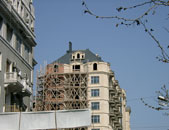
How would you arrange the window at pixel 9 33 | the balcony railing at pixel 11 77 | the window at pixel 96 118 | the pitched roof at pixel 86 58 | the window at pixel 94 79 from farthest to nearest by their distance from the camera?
the pitched roof at pixel 86 58
the window at pixel 94 79
the window at pixel 96 118
the window at pixel 9 33
the balcony railing at pixel 11 77

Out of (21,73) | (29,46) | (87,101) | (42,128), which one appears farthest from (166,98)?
(87,101)

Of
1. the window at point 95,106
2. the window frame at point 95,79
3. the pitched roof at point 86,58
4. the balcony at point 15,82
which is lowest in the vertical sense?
the balcony at point 15,82

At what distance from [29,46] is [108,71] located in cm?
4085

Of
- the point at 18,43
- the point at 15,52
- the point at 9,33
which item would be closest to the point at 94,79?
the point at 18,43

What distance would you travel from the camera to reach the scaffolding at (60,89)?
74.6 metres

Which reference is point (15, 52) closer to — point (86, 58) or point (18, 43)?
point (18, 43)

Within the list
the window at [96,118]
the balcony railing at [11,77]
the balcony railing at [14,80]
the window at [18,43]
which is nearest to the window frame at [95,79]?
the window at [96,118]

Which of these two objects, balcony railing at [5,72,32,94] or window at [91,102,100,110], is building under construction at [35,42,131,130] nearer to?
window at [91,102,100,110]

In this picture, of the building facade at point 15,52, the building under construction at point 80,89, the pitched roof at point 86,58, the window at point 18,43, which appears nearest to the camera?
the building facade at point 15,52

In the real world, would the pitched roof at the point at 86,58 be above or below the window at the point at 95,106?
above

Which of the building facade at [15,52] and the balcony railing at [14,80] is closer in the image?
the building facade at [15,52]

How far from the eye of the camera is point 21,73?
3516 cm

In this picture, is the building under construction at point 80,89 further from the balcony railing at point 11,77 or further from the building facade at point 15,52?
the balcony railing at point 11,77

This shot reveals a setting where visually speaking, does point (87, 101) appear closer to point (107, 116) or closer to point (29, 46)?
point (107, 116)
